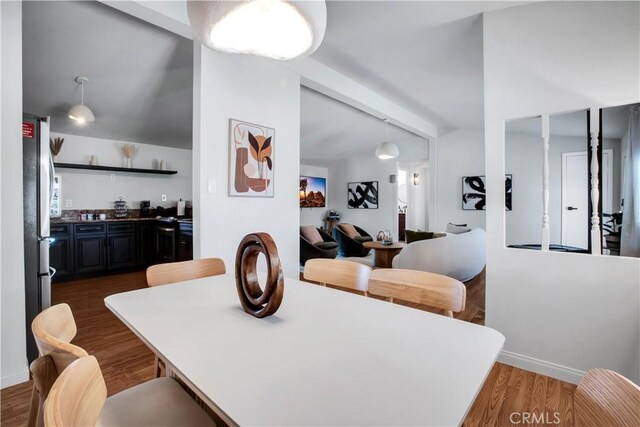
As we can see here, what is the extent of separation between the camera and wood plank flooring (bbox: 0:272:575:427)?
5.22 feet

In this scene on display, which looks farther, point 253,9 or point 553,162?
point 553,162

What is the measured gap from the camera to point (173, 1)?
2170 millimetres

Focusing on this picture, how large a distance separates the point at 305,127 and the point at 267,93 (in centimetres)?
311

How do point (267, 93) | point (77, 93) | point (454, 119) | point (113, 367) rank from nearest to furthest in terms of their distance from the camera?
point (113, 367)
point (267, 93)
point (77, 93)
point (454, 119)

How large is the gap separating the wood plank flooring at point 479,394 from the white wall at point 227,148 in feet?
2.91

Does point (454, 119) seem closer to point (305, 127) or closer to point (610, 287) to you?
point (305, 127)

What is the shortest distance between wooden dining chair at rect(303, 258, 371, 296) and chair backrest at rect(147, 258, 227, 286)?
0.59m

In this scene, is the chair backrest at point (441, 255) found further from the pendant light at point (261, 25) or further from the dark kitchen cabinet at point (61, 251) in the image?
the dark kitchen cabinet at point (61, 251)

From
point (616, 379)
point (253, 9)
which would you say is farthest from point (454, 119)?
point (616, 379)

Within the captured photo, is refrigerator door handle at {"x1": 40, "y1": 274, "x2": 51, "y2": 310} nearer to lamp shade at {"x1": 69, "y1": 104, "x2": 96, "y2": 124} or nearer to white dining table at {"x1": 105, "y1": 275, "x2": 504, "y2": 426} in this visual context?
white dining table at {"x1": 105, "y1": 275, "x2": 504, "y2": 426}

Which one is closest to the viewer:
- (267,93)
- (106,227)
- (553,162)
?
(267,93)

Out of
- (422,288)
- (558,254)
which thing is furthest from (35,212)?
(558,254)

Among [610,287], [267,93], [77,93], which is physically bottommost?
[610,287]

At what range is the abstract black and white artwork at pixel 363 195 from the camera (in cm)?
778
